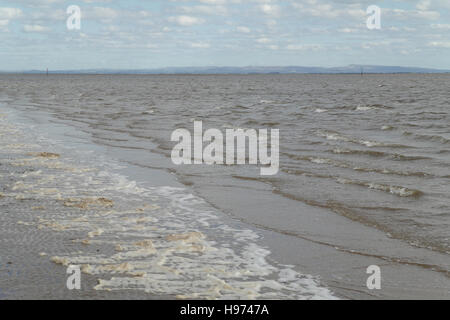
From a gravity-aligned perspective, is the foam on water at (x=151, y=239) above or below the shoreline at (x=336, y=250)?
above

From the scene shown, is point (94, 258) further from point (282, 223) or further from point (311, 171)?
point (311, 171)

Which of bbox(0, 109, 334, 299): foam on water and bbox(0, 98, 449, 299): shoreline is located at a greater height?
bbox(0, 109, 334, 299): foam on water

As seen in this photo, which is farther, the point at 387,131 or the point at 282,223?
the point at 387,131

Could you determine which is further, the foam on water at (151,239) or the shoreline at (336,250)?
the shoreline at (336,250)

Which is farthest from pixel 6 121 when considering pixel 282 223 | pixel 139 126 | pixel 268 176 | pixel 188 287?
pixel 188 287

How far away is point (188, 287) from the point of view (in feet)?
18.6

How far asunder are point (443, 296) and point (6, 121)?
77.9ft

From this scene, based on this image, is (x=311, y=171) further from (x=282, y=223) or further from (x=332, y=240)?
(x=332, y=240)

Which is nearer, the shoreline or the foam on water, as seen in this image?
the foam on water

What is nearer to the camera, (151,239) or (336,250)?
(336,250)
